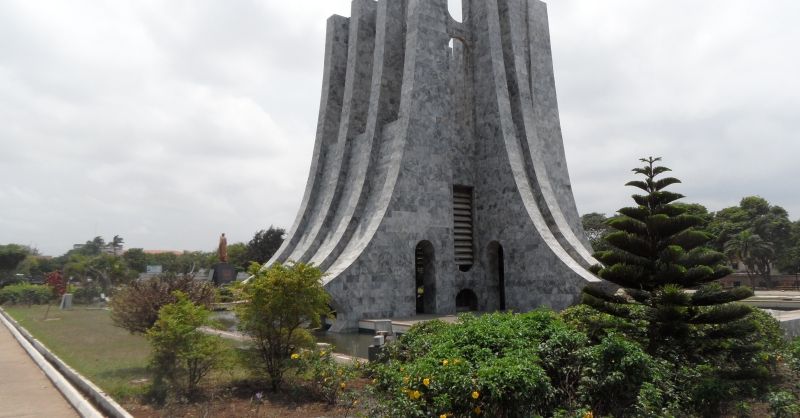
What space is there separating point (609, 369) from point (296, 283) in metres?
4.04

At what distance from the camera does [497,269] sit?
18.7 metres

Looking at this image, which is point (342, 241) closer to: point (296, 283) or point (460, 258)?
point (460, 258)

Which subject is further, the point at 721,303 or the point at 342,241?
the point at 342,241

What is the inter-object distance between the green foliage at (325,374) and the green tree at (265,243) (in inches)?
1058

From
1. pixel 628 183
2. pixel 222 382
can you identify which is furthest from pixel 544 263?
pixel 222 382

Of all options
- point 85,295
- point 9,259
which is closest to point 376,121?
point 85,295

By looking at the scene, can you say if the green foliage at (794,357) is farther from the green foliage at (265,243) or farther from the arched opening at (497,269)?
the green foliage at (265,243)

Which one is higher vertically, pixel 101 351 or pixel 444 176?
pixel 444 176

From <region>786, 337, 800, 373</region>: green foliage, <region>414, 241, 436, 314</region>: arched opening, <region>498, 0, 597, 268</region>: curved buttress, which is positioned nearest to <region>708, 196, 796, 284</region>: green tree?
<region>498, 0, 597, 268</region>: curved buttress

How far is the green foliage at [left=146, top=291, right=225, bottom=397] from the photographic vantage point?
664 centimetres

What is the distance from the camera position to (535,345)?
5.89 m

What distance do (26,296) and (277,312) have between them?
28.8 meters

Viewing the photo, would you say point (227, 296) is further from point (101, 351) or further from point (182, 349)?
point (101, 351)

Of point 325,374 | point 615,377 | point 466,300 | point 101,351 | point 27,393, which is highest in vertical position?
point 466,300
